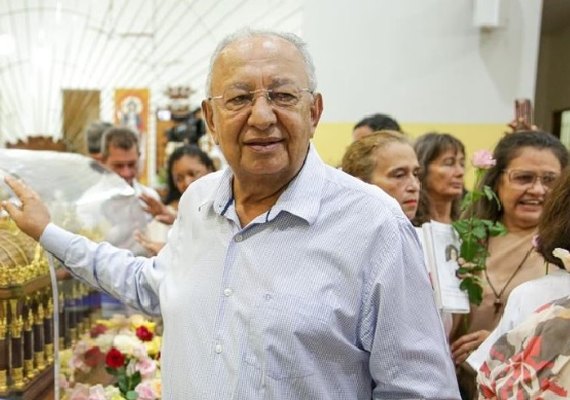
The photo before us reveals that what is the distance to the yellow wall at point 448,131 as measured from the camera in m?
4.25

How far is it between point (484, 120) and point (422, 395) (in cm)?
361

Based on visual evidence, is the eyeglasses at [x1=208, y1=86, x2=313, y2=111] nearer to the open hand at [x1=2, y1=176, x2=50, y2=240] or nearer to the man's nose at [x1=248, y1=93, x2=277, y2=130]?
the man's nose at [x1=248, y1=93, x2=277, y2=130]

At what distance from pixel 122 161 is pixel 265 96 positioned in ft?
6.85

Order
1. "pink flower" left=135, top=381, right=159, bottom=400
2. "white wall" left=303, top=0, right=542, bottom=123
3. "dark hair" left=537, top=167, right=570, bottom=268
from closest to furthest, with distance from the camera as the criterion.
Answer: "dark hair" left=537, top=167, right=570, bottom=268 → "pink flower" left=135, top=381, right=159, bottom=400 → "white wall" left=303, top=0, right=542, bottom=123

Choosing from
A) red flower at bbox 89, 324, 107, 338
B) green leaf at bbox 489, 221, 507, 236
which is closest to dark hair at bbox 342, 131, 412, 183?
green leaf at bbox 489, 221, 507, 236

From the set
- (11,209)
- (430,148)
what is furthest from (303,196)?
(430,148)

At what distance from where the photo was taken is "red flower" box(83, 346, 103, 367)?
175 centimetres

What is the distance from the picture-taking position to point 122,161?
293 centimetres

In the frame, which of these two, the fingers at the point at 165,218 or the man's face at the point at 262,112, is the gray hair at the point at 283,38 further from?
the fingers at the point at 165,218

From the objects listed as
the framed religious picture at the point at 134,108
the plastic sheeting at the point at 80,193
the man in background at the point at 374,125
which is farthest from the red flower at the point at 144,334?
the framed religious picture at the point at 134,108

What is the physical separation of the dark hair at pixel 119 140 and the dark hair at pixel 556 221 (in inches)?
82.9

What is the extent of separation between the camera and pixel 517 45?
4.17 metres

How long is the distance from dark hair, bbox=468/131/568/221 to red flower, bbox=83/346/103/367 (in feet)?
3.86

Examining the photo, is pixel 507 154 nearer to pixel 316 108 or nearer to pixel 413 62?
pixel 316 108
